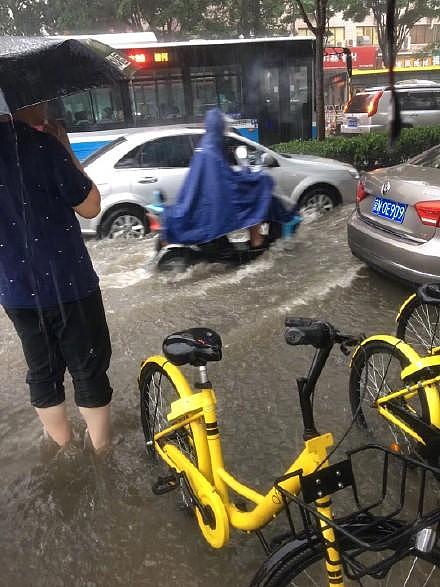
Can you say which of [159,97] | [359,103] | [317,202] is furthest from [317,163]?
[359,103]

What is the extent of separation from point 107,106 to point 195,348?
9.54 meters

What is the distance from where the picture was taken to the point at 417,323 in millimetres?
3469

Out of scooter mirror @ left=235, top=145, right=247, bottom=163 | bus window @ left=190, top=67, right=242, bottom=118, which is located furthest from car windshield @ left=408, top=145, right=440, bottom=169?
bus window @ left=190, top=67, right=242, bottom=118

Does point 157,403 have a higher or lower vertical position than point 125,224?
higher

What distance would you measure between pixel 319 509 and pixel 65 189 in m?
1.64

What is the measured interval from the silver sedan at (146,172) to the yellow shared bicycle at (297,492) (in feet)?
16.9

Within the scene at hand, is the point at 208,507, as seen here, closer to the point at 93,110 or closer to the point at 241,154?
the point at 241,154

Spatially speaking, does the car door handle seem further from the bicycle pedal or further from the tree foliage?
the tree foliage

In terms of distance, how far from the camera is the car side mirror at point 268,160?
7.43 m

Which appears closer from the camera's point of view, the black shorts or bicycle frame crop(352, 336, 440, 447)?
bicycle frame crop(352, 336, 440, 447)

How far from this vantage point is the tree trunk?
10.7 meters

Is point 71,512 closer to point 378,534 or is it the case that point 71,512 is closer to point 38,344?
point 38,344

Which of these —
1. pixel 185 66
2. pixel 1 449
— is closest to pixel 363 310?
pixel 1 449

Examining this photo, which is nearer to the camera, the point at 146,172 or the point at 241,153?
the point at 241,153
